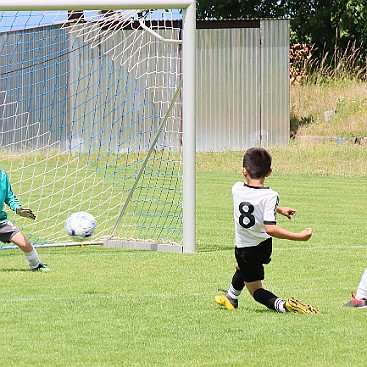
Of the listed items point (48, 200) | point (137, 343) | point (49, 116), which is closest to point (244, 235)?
point (137, 343)

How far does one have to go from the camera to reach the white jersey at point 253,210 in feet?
25.5

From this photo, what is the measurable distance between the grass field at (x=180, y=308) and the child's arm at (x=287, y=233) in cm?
58


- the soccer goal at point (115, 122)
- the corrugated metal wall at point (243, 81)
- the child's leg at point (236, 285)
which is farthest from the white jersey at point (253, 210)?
the corrugated metal wall at point (243, 81)

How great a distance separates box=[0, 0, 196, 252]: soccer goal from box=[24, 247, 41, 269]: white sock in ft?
6.59

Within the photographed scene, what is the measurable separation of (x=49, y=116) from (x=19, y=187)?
11.5 ft

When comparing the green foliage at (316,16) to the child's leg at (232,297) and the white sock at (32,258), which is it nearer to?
the white sock at (32,258)

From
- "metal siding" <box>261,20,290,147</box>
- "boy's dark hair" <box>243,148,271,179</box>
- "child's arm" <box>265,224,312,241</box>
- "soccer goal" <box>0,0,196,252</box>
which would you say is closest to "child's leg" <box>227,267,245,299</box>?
"child's arm" <box>265,224,312,241</box>

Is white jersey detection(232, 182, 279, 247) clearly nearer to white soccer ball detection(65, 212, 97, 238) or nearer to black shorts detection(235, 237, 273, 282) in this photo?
black shorts detection(235, 237, 273, 282)

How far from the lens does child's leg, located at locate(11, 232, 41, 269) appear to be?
1016 cm

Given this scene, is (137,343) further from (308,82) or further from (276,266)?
(308,82)

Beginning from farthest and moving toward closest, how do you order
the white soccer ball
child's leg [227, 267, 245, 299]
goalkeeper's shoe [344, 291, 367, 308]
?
the white soccer ball → goalkeeper's shoe [344, 291, 367, 308] → child's leg [227, 267, 245, 299]

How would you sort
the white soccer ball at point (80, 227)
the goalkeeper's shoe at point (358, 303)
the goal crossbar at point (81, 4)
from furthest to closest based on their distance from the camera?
the goal crossbar at point (81, 4) < the white soccer ball at point (80, 227) < the goalkeeper's shoe at point (358, 303)

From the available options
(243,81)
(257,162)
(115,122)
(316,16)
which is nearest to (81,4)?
(257,162)

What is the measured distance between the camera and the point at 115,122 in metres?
19.1
